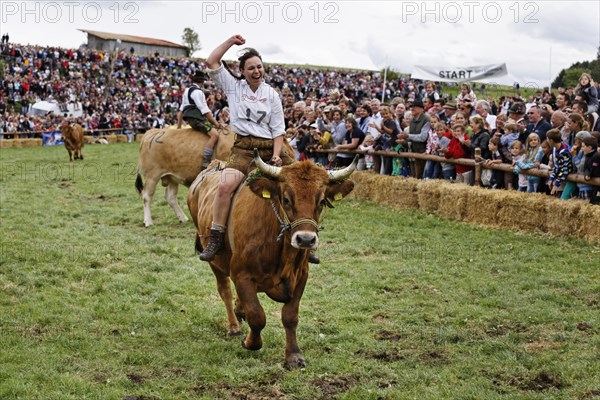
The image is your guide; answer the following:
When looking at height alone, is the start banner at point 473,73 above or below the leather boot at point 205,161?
above

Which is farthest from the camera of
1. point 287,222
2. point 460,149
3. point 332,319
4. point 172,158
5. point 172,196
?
point 172,196

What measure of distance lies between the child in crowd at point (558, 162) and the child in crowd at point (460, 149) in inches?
96.5

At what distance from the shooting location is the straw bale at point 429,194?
46.6 feet

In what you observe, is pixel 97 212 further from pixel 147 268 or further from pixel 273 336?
pixel 273 336

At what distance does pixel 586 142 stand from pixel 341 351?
20.8ft

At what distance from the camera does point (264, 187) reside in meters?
5.94

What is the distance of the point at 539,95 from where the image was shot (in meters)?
20.9

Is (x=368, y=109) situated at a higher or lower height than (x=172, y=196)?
higher

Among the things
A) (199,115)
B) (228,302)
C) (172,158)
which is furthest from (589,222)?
(172,158)

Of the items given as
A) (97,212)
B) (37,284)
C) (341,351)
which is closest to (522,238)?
(341,351)

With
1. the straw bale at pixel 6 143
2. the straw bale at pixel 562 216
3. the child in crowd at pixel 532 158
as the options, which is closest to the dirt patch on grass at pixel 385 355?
the straw bale at pixel 562 216

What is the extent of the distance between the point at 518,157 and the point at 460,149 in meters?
1.64

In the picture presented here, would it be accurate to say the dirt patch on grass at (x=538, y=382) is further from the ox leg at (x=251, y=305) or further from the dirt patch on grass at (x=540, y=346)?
the ox leg at (x=251, y=305)

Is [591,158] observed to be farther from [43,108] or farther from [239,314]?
[43,108]
